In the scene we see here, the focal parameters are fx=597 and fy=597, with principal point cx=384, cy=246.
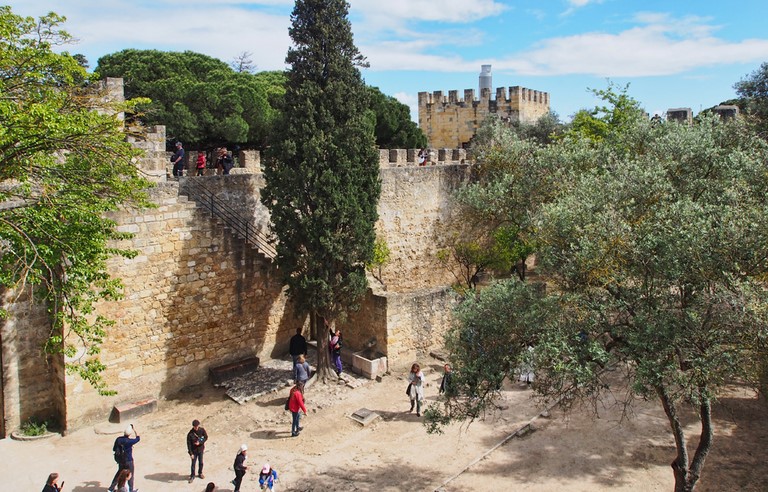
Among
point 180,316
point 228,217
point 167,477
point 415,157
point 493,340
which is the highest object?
point 415,157

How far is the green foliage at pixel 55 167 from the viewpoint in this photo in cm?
827

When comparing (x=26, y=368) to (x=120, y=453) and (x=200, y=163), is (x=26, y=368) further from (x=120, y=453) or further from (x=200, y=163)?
(x=200, y=163)

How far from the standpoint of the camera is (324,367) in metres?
14.1

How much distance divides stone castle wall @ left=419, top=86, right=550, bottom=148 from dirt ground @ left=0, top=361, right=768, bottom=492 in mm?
24897

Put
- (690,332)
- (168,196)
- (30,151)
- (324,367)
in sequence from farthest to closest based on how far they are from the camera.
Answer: (324,367) < (168,196) < (30,151) < (690,332)

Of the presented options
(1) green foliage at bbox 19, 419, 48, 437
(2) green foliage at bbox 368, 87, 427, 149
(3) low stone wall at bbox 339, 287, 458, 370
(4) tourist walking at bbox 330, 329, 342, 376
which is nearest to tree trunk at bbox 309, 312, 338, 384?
(4) tourist walking at bbox 330, 329, 342, 376

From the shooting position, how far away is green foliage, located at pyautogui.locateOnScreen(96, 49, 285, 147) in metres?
24.0

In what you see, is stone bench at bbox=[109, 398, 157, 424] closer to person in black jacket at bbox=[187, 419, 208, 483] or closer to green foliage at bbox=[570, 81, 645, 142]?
person in black jacket at bbox=[187, 419, 208, 483]

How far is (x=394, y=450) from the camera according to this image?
11211mm

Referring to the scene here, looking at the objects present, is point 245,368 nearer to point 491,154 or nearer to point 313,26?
point 313,26

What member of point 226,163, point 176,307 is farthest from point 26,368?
point 226,163

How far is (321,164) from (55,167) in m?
5.37

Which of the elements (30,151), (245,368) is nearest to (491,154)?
(245,368)

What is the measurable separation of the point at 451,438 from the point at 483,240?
9.44 m
